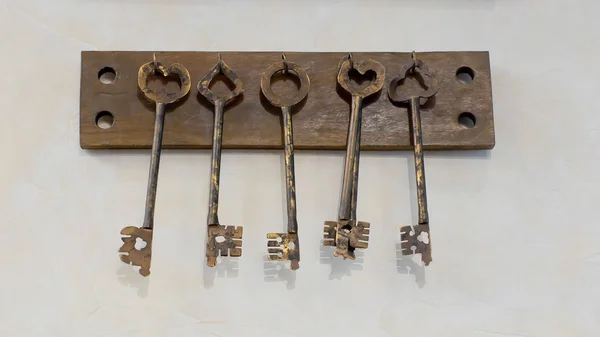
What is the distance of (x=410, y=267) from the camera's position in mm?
908

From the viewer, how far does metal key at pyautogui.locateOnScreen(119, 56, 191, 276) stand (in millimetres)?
847

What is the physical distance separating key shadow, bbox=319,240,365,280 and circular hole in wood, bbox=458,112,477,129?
265mm

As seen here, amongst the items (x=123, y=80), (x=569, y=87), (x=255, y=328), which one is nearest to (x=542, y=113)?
(x=569, y=87)

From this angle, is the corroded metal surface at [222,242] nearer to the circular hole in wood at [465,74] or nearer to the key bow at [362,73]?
the key bow at [362,73]

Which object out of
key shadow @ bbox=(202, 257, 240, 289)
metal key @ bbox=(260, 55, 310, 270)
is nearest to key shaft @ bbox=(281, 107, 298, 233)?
metal key @ bbox=(260, 55, 310, 270)

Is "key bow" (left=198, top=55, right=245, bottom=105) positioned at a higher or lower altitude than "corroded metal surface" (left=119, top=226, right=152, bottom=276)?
higher

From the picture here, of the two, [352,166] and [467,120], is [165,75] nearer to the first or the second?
[352,166]

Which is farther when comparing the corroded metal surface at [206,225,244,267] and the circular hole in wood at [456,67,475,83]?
the circular hole in wood at [456,67,475,83]

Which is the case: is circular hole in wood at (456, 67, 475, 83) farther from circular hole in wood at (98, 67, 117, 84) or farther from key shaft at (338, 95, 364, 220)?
circular hole in wood at (98, 67, 117, 84)

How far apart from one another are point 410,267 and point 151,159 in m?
0.41

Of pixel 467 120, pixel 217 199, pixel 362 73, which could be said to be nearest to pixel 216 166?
pixel 217 199

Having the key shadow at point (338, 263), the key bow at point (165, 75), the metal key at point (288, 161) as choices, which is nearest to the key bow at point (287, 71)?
the metal key at point (288, 161)

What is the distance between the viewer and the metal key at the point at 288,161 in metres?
0.85

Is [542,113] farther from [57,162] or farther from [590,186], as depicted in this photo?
[57,162]
